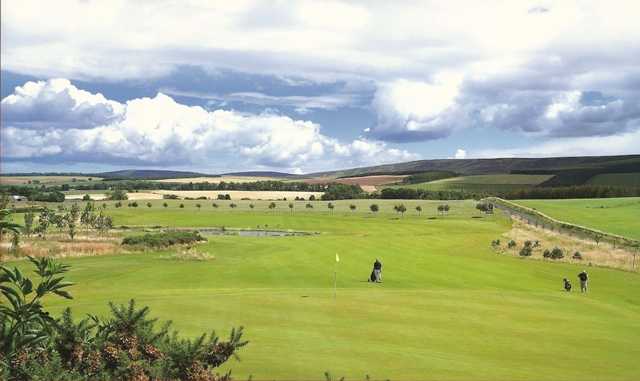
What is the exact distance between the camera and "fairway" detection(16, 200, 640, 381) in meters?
14.8

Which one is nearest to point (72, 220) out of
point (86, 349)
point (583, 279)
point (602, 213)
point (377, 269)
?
point (377, 269)

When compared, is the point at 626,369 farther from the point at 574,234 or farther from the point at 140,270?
the point at 574,234

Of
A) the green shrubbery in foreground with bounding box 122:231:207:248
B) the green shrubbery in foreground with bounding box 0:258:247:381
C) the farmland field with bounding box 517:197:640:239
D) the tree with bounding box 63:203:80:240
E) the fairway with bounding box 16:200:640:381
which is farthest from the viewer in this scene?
the farmland field with bounding box 517:197:640:239

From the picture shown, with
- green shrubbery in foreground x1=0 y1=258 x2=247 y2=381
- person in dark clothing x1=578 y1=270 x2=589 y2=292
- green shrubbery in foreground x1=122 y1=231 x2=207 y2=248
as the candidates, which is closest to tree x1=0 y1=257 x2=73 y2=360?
green shrubbery in foreground x1=0 y1=258 x2=247 y2=381

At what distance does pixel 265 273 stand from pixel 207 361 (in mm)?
31389

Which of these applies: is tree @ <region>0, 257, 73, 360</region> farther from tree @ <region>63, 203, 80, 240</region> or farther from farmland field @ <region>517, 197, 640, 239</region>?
farmland field @ <region>517, 197, 640, 239</region>

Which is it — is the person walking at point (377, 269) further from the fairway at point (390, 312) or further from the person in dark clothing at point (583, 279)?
the person in dark clothing at point (583, 279)

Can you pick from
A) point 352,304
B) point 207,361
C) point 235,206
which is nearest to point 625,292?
point 352,304

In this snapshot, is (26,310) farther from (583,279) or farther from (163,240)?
(163,240)

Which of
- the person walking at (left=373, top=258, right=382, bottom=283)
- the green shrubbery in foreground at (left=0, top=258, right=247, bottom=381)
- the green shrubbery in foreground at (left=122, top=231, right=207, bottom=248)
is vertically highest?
the green shrubbery in foreground at (left=0, top=258, right=247, bottom=381)

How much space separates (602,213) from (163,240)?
8396cm

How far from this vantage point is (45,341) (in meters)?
11.5

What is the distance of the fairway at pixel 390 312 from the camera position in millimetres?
14836

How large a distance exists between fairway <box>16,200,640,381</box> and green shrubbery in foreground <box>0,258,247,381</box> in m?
2.26
